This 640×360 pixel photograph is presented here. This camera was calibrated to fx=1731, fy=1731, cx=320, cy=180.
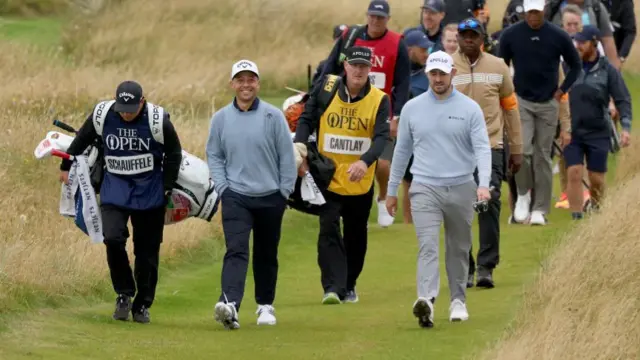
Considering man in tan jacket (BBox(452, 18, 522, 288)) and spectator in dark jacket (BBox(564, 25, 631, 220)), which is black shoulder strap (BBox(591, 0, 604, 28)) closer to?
spectator in dark jacket (BBox(564, 25, 631, 220))

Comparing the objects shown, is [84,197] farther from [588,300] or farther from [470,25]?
[588,300]

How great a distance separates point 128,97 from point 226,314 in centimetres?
168

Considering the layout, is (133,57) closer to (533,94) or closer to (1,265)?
(533,94)

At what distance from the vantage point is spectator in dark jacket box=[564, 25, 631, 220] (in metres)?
18.2

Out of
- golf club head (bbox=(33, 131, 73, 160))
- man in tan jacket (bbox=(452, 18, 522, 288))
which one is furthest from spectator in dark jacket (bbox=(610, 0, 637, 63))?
golf club head (bbox=(33, 131, 73, 160))

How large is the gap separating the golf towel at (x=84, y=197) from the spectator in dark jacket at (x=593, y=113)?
705cm

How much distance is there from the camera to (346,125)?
13.5 m

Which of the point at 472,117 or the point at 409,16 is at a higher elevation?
the point at 472,117

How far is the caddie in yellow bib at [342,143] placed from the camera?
13.4 metres

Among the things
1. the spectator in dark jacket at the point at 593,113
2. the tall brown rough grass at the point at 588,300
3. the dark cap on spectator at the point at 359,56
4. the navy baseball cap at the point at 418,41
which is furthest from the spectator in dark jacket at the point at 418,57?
the dark cap on spectator at the point at 359,56

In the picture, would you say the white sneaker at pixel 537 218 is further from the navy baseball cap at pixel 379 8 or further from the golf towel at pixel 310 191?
the golf towel at pixel 310 191

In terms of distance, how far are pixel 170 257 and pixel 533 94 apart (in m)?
4.07

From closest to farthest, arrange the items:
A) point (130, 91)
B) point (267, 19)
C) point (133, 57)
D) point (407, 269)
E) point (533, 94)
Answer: point (130, 91) < point (407, 269) < point (533, 94) < point (133, 57) < point (267, 19)

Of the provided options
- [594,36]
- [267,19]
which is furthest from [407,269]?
[267,19]
